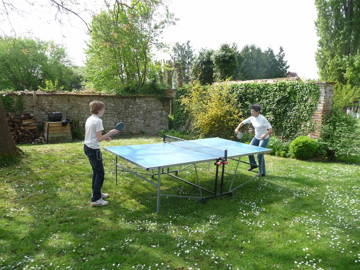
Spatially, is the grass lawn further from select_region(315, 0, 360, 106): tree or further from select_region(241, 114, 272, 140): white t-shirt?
select_region(315, 0, 360, 106): tree

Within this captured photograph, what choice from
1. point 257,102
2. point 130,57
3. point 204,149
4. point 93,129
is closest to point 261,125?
point 204,149

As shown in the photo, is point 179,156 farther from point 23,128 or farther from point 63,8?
point 23,128

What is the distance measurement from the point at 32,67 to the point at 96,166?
126 feet

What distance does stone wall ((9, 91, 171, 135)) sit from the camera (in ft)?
38.8

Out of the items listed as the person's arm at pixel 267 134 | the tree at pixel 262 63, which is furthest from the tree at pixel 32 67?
the person's arm at pixel 267 134

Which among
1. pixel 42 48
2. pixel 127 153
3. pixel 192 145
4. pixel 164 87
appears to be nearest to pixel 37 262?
pixel 127 153

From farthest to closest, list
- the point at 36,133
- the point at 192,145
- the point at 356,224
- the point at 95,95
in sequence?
the point at 95,95
the point at 36,133
the point at 192,145
the point at 356,224

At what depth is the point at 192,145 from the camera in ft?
18.9

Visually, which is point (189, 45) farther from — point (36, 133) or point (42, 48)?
point (36, 133)

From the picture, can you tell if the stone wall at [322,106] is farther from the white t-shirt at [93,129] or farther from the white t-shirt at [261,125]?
the white t-shirt at [93,129]

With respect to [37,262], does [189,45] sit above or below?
above

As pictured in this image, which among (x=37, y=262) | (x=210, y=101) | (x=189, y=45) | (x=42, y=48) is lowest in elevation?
(x=37, y=262)

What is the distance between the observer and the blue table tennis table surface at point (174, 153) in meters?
4.14

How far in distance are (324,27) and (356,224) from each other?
30359 mm
